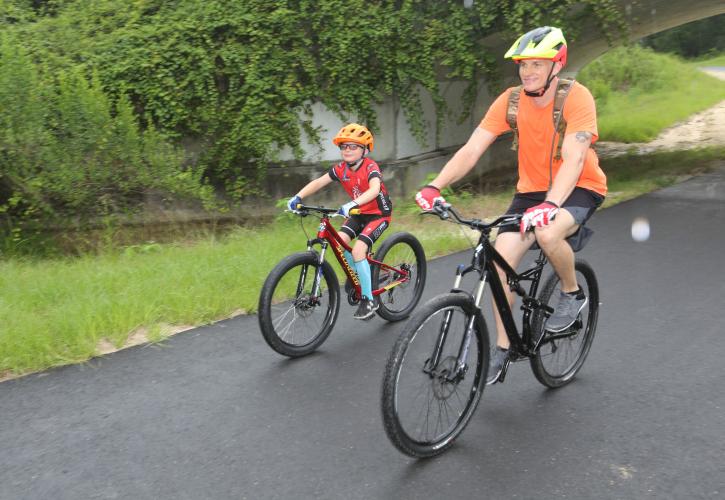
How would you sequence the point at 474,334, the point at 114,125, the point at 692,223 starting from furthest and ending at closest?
the point at 114,125
the point at 692,223
the point at 474,334

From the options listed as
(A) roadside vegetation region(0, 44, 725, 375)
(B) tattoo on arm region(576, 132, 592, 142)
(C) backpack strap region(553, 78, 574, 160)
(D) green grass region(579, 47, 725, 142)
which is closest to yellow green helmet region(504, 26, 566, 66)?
(C) backpack strap region(553, 78, 574, 160)

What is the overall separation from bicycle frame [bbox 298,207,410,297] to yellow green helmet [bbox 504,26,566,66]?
195 cm

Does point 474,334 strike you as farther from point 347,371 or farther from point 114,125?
point 114,125

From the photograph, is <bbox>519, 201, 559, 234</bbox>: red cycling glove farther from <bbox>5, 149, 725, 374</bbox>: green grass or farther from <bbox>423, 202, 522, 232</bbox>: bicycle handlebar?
<bbox>5, 149, 725, 374</bbox>: green grass

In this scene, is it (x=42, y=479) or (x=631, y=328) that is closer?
(x=42, y=479)

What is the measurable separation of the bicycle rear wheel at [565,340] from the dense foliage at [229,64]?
23.2 ft

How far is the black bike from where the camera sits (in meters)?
3.43

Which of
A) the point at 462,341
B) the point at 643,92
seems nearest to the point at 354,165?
the point at 462,341

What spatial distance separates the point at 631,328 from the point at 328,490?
3.16m

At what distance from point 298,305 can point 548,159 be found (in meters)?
2.14

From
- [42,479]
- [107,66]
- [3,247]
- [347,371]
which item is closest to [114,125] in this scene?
[107,66]

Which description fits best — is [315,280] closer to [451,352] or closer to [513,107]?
[451,352]

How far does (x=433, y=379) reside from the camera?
3.66 metres

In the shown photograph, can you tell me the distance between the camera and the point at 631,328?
18.3ft
